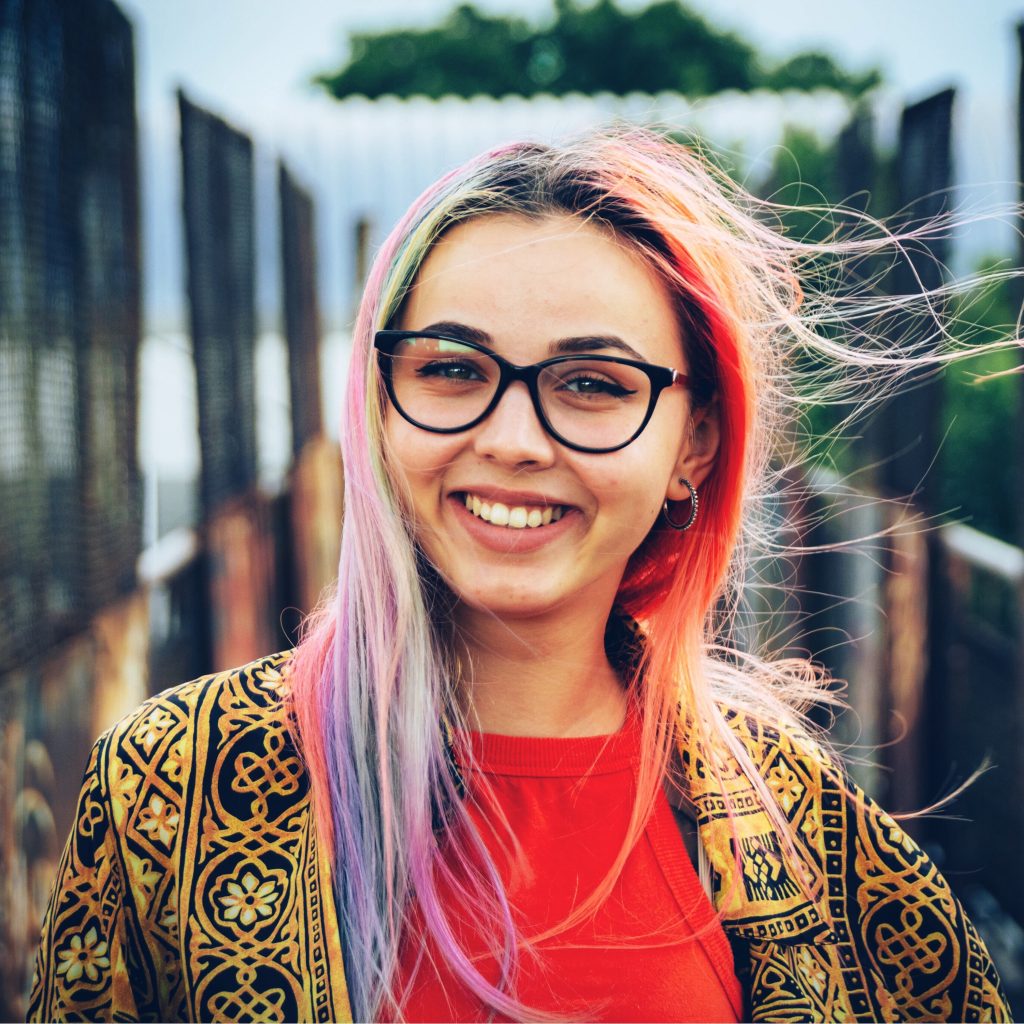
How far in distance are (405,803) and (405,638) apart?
0.69 feet

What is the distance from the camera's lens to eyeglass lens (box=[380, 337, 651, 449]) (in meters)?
1.36

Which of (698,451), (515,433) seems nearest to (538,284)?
(515,433)

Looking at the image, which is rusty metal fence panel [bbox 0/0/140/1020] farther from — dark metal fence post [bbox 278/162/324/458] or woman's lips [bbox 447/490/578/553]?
dark metal fence post [bbox 278/162/324/458]

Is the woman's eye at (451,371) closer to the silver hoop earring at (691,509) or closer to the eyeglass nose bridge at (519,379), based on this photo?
the eyeglass nose bridge at (519,379)

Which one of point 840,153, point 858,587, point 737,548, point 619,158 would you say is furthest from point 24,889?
point 840,153

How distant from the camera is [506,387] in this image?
53.2 inches

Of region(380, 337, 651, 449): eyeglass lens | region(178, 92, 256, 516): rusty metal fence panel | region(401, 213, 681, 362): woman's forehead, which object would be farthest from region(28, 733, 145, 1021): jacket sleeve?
region(178, 92, 256, 516): rusty metal fence panel

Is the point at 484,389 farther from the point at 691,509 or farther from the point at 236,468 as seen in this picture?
the point at 236,468

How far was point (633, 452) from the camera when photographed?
1.41m

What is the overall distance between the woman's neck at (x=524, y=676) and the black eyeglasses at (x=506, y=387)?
0.94 feet

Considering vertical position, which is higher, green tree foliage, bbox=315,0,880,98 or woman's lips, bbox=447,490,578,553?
green tree foliage, bbox=315,0,880,98

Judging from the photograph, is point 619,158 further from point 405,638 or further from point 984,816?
point 984,816

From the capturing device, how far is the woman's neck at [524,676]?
1.51m

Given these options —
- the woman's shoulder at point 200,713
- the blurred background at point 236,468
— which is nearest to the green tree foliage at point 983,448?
the blurred background at point 236,468
